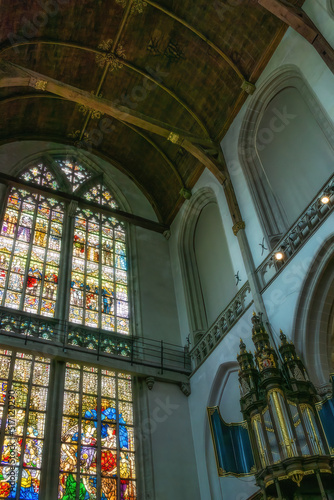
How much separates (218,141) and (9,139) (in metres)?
6.88

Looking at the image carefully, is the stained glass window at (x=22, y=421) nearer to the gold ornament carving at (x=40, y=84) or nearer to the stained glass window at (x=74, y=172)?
the gold ornament carving at (x=40, y=84)

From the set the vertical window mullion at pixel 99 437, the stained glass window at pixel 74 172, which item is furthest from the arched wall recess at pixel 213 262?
the stained glass window at pixel 74 172

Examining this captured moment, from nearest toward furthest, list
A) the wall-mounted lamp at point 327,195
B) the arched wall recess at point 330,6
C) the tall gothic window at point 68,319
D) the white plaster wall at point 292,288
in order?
1. the white plaster wall at point 292,288
2. the wall-mounted lamp at point 327,195
3. the tall gothic window at point 68,319
4. the arched wall recess at point 330,6

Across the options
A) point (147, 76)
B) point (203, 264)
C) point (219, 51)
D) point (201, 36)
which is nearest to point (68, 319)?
point (203, 264)

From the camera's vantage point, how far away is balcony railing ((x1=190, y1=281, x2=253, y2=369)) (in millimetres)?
11688

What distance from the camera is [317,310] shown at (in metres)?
9.52

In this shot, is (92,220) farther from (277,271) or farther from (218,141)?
(277,271)

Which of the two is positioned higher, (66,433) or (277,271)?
(277,271)

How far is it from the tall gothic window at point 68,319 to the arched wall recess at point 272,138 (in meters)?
4.87

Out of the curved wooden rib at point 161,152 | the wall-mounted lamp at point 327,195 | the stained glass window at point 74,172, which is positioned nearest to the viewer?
the wall-mounted lamp at point 327,195

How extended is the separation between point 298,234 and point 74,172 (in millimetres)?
9434

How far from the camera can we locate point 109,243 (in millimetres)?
15820

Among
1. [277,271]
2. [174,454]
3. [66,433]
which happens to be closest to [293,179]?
[277,271]

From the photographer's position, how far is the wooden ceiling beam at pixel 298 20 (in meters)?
11.2
